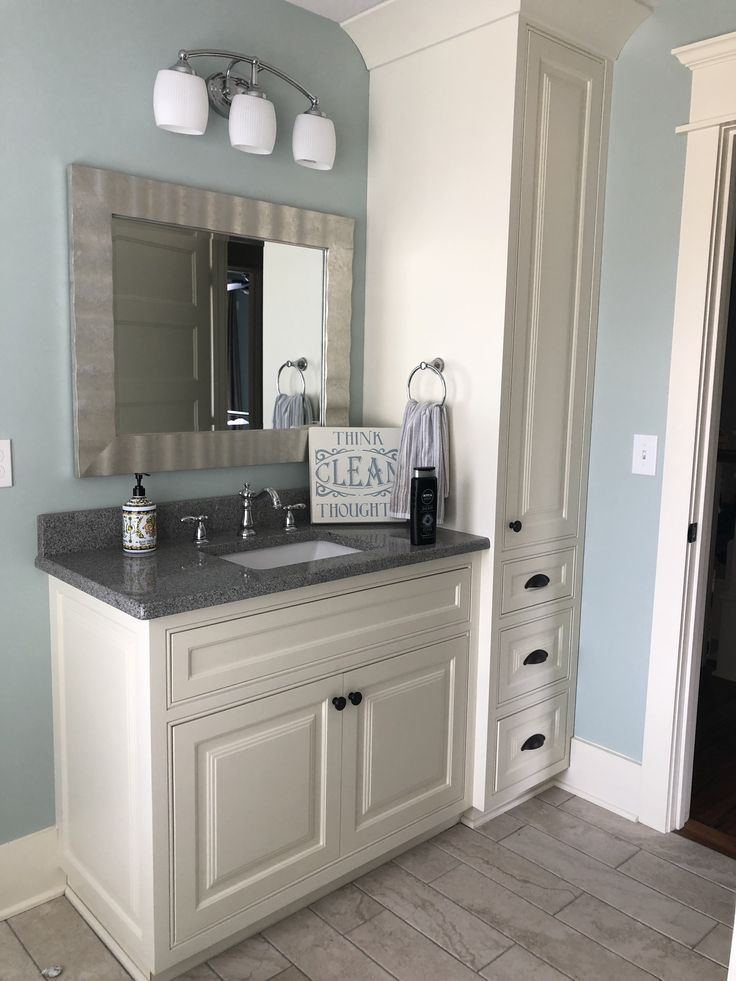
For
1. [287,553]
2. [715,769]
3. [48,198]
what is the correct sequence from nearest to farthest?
1. [48,198]
2. [287,553]
3. [715,769]

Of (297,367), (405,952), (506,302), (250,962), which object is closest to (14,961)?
(250,962)

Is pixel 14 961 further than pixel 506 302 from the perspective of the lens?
No

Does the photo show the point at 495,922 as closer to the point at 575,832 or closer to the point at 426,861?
the point at 426,861

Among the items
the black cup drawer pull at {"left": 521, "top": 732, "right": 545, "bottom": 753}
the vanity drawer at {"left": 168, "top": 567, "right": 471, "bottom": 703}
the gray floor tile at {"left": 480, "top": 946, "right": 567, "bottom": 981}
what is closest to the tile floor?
the gray floor tile at {"left": 480, "top": 946, "right": 567, "bottom": 981}

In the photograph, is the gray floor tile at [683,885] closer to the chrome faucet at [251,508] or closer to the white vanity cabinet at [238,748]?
the white vanity cabinet at [238,748]

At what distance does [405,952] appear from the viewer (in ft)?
6.64

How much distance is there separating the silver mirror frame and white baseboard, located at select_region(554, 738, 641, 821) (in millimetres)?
1360

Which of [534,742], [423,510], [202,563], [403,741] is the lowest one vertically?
[534,742]

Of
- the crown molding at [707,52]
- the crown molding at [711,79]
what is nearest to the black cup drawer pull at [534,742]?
the crown molding at [711,79]

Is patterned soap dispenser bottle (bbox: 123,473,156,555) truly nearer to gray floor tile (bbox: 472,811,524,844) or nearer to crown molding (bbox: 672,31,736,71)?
gray floor tile (bbox: 472,811,524,844)

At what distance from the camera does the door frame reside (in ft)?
7.56

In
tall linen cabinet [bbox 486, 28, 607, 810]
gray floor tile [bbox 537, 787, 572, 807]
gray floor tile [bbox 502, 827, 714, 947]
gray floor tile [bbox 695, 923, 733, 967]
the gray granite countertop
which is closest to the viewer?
the gray granite countertop

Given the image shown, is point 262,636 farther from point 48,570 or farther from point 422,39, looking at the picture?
point 422,39

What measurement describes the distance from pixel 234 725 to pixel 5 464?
83 cm
